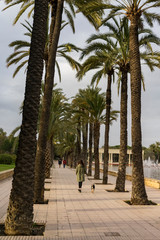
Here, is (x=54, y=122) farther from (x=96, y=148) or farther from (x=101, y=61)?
(x=101, y=61)

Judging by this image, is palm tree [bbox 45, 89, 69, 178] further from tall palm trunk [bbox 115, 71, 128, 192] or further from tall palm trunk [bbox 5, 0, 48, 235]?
tall palm trunk [bbox 5, 0, 48, 235]

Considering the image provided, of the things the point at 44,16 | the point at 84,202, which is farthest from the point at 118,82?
the point at 44,16

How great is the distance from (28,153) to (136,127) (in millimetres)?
6084

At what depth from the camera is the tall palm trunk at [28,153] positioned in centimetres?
648

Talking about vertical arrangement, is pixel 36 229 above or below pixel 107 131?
below

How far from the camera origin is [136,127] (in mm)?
11766

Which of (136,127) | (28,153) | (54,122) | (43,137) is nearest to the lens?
(28,153)

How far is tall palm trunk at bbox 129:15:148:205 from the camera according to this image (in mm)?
11375

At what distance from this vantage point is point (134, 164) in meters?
11.6

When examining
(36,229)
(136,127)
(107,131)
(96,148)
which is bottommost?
(36,229)

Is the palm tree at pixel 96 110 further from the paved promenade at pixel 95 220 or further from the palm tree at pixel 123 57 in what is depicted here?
the paved promenade at pixel 95 220

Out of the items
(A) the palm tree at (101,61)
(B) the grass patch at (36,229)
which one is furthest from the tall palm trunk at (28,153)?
(A) the palm tree at (101,61)

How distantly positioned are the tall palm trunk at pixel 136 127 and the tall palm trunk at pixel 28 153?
564 cm

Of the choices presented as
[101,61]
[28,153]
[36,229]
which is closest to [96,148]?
[101,61]
